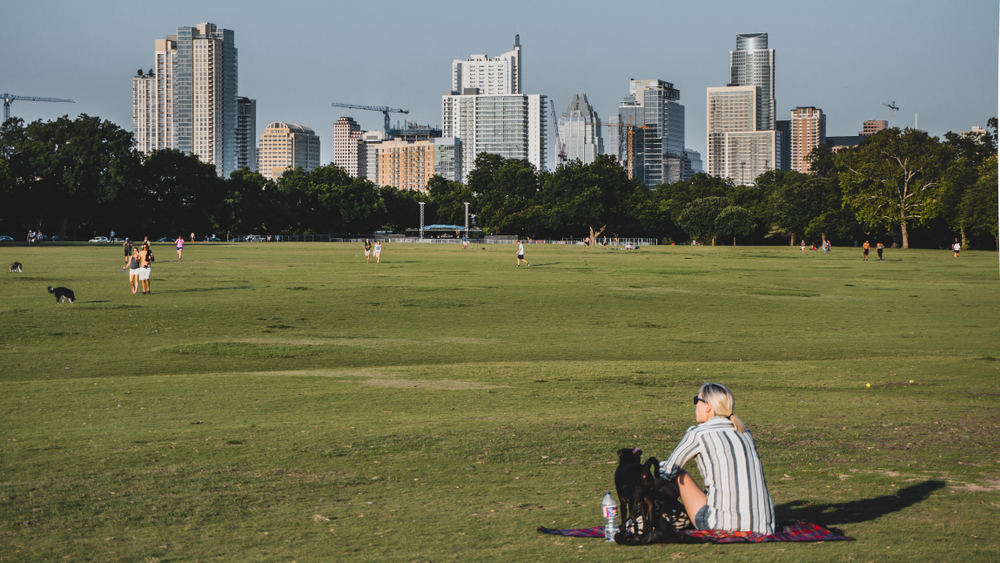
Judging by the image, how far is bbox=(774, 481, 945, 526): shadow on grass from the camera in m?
6.98

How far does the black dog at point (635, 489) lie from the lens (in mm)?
6199

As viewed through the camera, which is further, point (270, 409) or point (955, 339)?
point (955, 339)

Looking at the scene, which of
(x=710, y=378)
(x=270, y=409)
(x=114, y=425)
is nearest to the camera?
(x=114, y=425)

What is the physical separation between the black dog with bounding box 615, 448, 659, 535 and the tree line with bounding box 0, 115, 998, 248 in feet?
275

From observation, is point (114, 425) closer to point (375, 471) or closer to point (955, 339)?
point (375, 471)

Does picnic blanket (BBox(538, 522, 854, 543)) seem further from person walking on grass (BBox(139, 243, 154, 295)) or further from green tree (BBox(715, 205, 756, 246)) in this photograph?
green tree (BBox(715, 205, 756, 246))

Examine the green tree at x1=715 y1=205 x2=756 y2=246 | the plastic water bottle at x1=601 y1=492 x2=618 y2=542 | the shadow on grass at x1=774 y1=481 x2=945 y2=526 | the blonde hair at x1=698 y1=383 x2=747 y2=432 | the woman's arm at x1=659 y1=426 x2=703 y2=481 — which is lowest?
the shadow on grass at x1=774 y1=481 x2=945 y2=526

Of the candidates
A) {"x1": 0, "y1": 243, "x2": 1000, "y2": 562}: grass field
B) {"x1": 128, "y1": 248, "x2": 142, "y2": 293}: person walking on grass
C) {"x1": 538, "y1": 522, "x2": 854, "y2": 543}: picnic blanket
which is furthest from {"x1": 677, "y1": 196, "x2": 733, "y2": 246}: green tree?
{"x1": 538, "y1": 522, "x2": 854, "y2": 543}: picnic blanket

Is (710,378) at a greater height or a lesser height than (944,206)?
lesser

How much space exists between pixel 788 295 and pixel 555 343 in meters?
15.6

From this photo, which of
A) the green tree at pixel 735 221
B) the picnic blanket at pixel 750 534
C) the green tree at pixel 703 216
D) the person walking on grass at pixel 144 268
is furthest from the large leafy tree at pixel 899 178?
the picnic blanket at pixel 750 534

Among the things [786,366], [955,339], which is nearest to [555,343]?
[786,366]

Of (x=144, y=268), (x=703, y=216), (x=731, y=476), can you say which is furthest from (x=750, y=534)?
(x=703, y=216)

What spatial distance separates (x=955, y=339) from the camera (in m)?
20.9
